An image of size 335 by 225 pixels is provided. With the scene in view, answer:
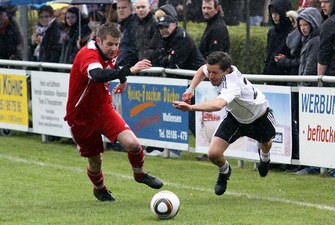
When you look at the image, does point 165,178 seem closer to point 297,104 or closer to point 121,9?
point 297,104

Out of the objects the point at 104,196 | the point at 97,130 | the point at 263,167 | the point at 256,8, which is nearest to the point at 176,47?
the point at 256,8

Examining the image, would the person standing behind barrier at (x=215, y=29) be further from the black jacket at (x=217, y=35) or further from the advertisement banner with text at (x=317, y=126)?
the advertisement banner with text at (x=317, y=126)

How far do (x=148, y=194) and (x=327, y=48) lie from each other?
3014 millimetres

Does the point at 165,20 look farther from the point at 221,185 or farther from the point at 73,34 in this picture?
the point at 221,185

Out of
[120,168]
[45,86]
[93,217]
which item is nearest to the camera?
[93,217]

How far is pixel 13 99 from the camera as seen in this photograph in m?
18.2

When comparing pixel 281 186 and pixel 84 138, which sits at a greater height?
pixel 84 138

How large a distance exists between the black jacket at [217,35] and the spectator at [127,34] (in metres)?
1.38

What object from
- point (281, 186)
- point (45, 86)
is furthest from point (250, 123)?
point (45, 86)

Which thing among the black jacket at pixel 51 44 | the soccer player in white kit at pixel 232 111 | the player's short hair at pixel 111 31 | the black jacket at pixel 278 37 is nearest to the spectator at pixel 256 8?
the black jacket at pixel 278 37

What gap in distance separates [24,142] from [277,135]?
5760 mm

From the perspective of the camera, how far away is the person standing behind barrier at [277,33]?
14.1m

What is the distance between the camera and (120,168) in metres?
14.3

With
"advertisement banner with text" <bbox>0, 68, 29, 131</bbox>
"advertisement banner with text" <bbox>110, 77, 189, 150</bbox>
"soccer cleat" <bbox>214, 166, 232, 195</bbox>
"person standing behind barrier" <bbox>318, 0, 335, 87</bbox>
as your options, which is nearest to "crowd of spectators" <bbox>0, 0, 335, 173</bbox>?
"person standing behind barrier" <bbox>318, 0, 335, 87</bbox>
